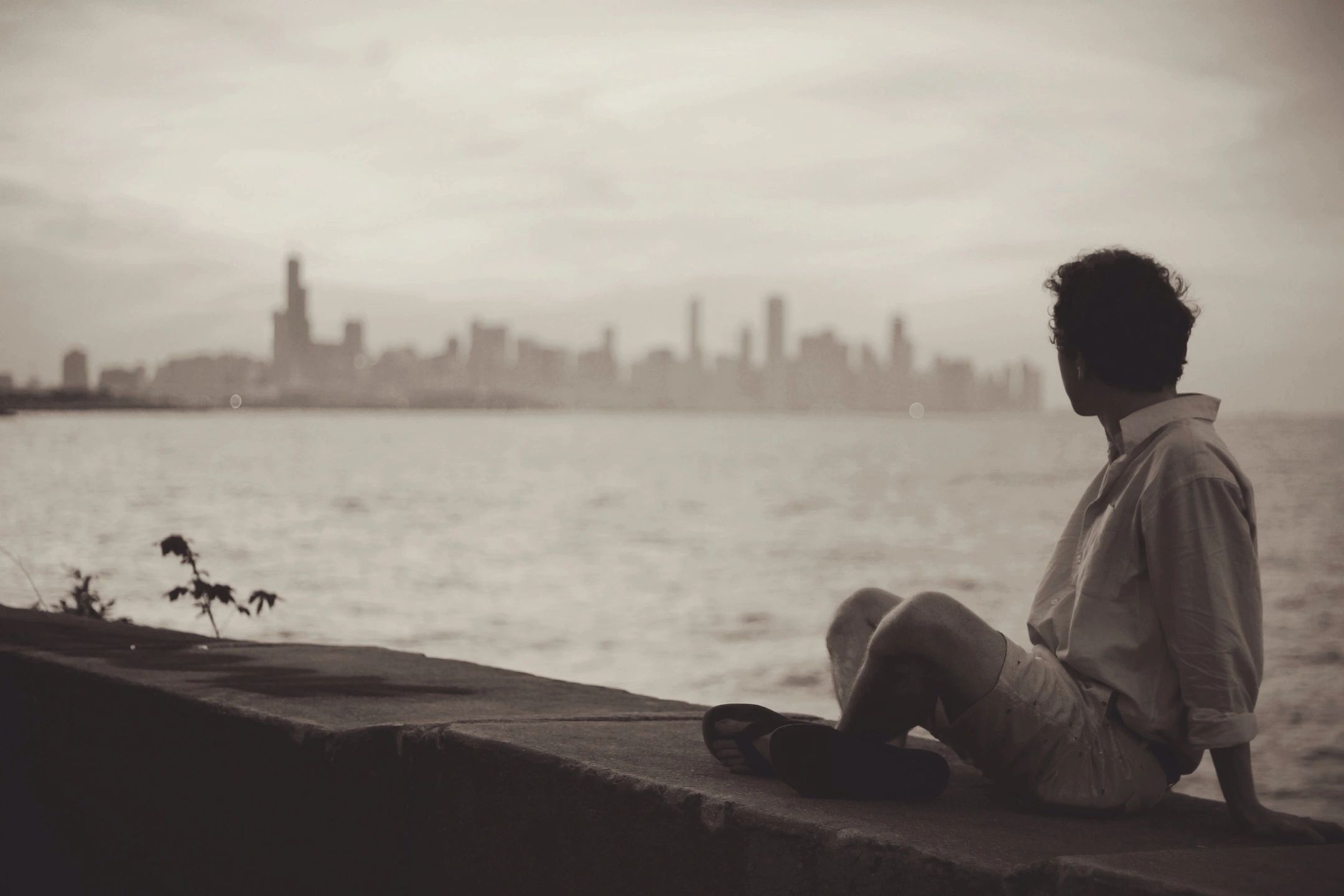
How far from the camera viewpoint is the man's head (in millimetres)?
2734

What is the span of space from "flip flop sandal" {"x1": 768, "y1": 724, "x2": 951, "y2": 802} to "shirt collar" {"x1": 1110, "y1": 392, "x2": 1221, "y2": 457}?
0.93 m

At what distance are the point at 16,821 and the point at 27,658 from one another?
0.52 meters

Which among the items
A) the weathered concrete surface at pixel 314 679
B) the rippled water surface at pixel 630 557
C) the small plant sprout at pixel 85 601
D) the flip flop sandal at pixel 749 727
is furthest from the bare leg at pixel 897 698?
the rippled water surface at pixel 630 557

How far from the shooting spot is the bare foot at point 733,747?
2852mm

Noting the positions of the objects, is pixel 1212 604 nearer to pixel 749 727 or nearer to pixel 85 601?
pixel 749 727

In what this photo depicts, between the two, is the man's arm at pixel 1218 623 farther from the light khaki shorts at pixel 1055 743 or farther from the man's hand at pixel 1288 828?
the light khaki shorts at pixel 1055 743

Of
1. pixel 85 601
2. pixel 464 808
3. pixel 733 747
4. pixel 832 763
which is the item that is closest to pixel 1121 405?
pixel 832 763

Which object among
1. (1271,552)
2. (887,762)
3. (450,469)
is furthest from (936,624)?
(450,469)

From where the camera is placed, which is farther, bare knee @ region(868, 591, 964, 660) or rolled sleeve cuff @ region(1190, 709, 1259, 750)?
bare knee @ region(868, 591, 964, 660)

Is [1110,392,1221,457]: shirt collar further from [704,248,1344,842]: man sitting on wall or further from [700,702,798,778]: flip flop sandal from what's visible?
[700,702,798,778]: flip flop sandal

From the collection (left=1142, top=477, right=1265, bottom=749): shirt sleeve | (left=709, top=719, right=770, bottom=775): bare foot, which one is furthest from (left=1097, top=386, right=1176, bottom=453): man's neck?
(left=709, top=719, right=770, bottom=775): bare foot

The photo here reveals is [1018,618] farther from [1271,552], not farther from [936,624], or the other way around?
[936,624]

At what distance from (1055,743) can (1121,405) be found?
0.82 meters

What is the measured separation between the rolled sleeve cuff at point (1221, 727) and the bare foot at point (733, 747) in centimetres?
94
